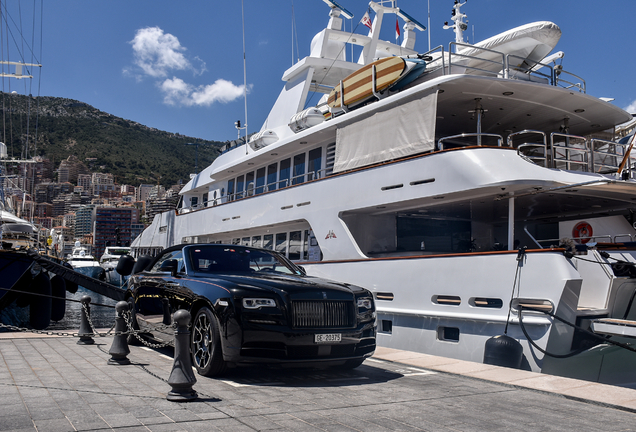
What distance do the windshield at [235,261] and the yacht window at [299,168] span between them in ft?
23.4

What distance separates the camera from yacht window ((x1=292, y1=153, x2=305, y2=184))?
14.2m

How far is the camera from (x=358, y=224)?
11523mm

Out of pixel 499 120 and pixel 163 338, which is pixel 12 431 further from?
pixel 499 120

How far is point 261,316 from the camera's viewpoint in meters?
5.11

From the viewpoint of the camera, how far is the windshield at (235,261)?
6.43 m

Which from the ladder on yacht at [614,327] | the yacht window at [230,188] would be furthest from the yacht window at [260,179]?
the ladder on yacht at [614,327]

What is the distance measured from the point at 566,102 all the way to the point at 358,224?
4.87 m

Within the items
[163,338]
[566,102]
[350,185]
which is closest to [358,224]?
[350,185]

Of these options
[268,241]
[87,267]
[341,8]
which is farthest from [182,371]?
[87,267]

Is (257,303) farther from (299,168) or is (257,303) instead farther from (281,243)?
(299,168)

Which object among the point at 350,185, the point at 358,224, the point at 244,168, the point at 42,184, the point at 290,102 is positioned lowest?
the point at 358,224

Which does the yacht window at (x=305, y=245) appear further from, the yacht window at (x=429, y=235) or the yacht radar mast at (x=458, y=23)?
the yacht radar mast at (x=458, y=23)

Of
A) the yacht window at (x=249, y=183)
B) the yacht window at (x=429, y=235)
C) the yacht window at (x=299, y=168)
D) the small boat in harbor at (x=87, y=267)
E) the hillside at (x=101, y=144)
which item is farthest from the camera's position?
the hillside at (x=101, y=144)

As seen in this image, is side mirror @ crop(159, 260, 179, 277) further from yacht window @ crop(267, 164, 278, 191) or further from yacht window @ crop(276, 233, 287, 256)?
yacht window @ crop(267, 164, 278, 191)
